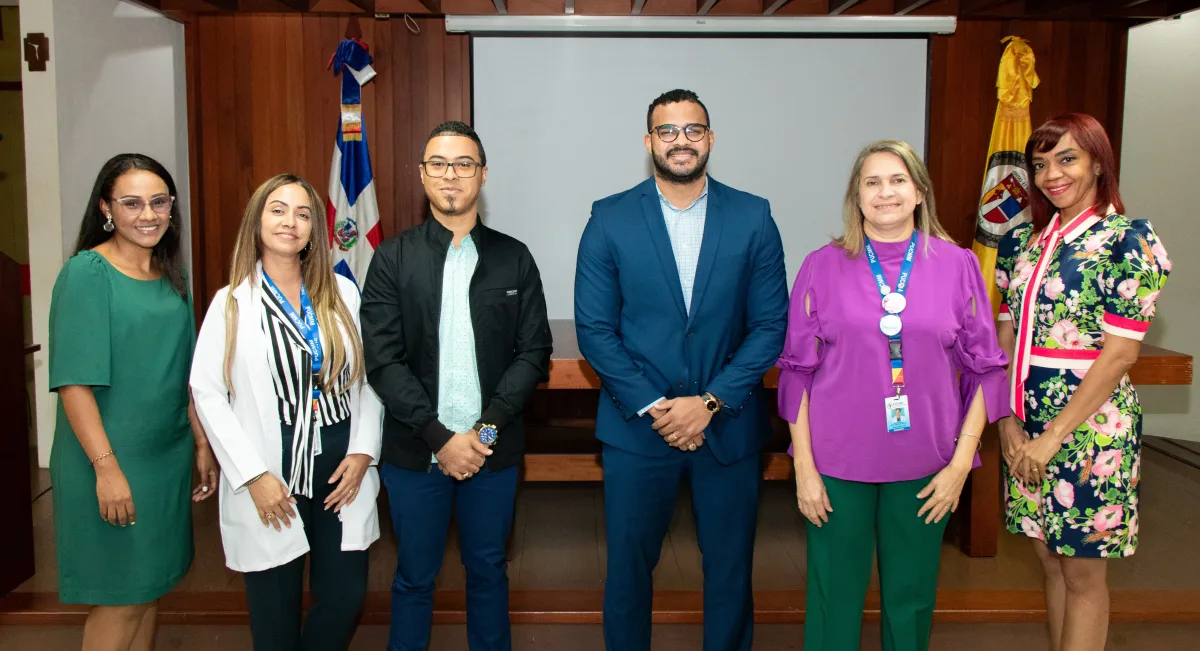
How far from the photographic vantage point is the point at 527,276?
7.62 feet

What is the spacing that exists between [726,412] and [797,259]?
3.01 meters

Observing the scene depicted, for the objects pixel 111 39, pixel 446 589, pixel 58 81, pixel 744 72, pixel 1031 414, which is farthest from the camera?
pixel 744 72

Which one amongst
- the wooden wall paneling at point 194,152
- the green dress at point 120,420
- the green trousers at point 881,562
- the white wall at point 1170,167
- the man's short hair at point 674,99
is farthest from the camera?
the white wall at point 1170,167

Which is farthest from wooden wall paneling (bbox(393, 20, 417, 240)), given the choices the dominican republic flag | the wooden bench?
the wooden bench

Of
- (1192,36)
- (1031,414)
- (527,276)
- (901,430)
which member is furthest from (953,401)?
(1192,36)

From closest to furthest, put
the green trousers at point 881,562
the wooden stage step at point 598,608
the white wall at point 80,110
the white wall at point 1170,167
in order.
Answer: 1. the green trousers at point 881,562
2. the wooden stage step at point 598,608
3. the white wall at point 80,110
4. the white wall at point 1170,167

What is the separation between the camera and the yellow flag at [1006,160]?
4594mm

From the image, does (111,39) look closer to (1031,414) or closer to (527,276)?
(527,276)

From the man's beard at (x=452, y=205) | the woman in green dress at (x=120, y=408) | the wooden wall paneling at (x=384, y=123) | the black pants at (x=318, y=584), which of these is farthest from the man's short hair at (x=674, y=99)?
the wooden wall paneling at (x=384, y=123)

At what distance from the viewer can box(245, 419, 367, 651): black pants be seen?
2.07m

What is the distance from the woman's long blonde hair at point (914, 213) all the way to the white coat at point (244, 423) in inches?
54.9

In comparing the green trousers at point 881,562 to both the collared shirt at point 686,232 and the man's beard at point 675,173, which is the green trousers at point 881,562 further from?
the man's beard at point 675,173

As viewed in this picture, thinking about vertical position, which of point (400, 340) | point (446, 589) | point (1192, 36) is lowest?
point (446, 589)

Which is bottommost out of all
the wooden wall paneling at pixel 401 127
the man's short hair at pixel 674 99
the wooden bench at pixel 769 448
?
the wooden bench at pixel 769 448
